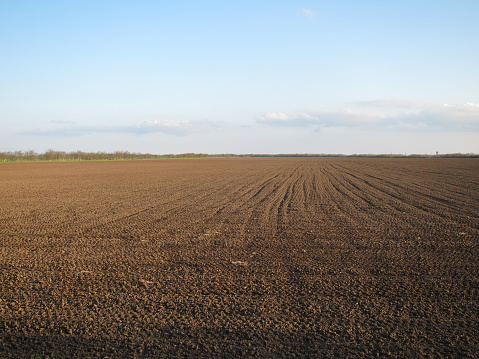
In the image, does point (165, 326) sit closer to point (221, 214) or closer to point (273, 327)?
point (273, 327)

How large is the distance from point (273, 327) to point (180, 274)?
7.07ft

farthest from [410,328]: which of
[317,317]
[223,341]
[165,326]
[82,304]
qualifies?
[82,304]

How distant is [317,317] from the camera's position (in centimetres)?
435

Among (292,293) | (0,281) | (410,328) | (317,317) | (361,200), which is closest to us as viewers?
(410,328)

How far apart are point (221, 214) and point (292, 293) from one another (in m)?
6.42

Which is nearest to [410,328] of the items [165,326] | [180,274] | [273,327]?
[273,327]

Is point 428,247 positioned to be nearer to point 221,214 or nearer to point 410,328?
point 410,328

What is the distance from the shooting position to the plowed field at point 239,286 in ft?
12.5

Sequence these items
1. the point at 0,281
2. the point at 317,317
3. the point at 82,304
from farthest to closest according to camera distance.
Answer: the point at 0,281, the point at 82,304, the point at 317,317

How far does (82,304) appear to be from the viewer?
470 centimetres

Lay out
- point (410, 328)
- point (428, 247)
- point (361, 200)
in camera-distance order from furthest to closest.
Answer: point (361, 200) < point (428, 247) < point (410, 328)

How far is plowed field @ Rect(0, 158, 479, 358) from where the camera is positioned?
150 inches

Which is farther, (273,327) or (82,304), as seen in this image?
(82,304)

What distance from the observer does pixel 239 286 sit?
5.30 meters
